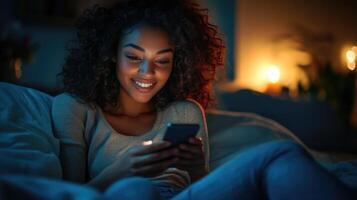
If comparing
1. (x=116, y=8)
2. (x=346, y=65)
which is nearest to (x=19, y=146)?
(x=116, y=8)

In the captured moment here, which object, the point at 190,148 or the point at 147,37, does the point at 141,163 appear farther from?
the point at 147,37

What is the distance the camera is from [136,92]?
1511mm

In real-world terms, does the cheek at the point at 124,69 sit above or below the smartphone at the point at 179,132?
above

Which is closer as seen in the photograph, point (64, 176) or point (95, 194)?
point (95, 194)

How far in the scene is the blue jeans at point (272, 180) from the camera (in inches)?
39.7

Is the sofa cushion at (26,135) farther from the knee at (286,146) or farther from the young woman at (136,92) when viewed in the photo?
the knee at (286,146)

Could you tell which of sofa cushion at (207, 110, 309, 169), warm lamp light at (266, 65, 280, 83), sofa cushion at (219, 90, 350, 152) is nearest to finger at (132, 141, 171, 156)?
sofa cushion at (207, 110, 309, 169)

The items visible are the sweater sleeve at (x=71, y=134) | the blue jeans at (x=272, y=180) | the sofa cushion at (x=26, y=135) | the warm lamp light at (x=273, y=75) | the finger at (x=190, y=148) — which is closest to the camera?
the blue jeans at (x=272, y=180)

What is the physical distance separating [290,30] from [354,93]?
63 centimetres

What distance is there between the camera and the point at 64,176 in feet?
4.54

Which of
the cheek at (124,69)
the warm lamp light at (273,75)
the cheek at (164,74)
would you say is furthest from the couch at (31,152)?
the warm lamp light at (273,75)

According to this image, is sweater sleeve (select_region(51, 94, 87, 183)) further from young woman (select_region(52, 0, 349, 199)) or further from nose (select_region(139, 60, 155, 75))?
nose (select_region(139, 60, 155, 75))

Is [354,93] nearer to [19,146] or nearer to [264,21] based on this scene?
[264,21]

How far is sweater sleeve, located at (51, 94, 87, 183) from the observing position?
4.60 feet
